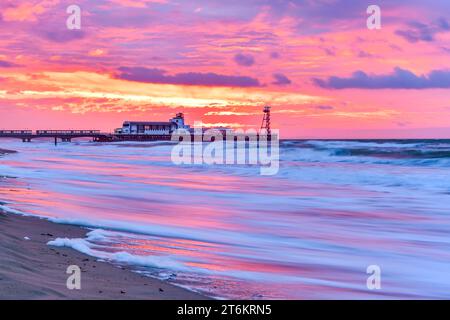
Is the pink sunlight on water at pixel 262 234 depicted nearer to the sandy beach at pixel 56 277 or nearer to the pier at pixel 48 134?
the sandy beach at pixel 56 277

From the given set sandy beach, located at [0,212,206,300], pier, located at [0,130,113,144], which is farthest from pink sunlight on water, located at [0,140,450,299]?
pier, located at [0,130,113,144]

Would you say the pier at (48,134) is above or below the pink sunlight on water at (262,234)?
above

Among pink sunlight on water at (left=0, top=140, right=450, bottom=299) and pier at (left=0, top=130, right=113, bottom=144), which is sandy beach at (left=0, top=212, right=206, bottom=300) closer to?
pink sunlight on water at (left=0, top=140, right=450, bottom=299)

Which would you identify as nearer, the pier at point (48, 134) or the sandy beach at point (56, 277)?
the sandy beach at point (56, 277)

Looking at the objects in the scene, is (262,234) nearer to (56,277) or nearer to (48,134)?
(56,277)

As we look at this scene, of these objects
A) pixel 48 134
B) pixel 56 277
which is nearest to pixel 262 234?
pixel 56 277

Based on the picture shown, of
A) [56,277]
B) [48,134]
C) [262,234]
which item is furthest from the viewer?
[48,134]

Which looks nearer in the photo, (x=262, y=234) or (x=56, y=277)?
(x=56, y=277)

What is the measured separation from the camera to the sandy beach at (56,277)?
15.3 ft

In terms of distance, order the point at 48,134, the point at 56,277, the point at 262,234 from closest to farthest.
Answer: the point at 56,277, the point at 262,234, the point at 48,134

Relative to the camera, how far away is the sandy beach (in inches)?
184

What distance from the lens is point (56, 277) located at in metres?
5.29

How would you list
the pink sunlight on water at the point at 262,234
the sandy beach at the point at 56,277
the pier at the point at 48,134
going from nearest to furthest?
1. the sandy beach at the point at 56,277
2. the pink sunlight on water at the point at 262,234
3. the pier at the point at 48,134

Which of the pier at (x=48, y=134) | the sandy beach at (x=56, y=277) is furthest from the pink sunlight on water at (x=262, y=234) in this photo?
the pier at (x=48, y=134)
